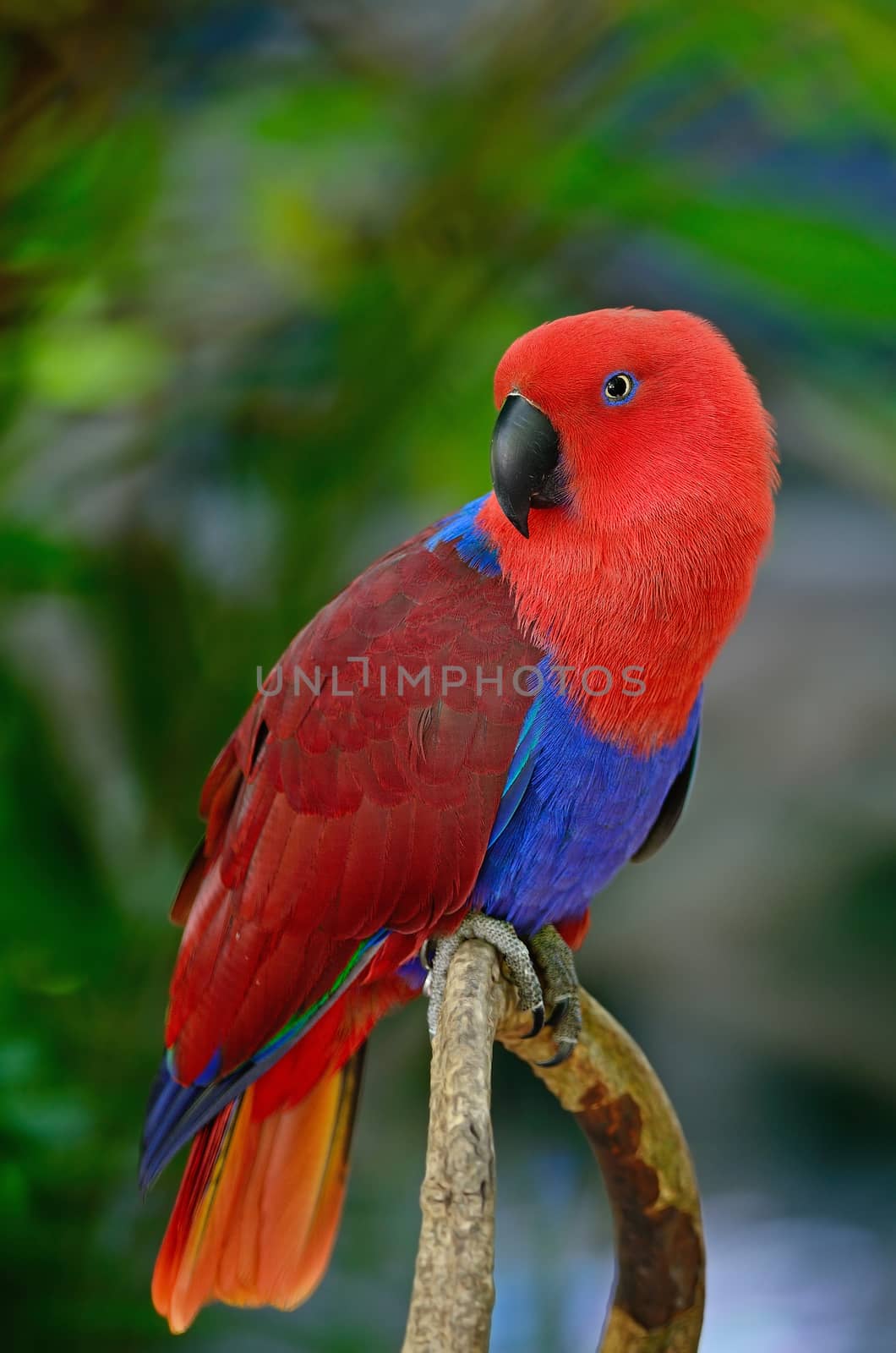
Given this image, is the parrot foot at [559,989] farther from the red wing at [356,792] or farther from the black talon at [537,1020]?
the red wing at [356,792]

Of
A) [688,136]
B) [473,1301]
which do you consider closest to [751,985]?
[688,136]

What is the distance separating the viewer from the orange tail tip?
939 millimetres

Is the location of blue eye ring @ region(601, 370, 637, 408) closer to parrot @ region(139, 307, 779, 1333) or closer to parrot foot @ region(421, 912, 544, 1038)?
parrot @ region(139, 307, 779, 1333)

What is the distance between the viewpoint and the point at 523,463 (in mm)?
781

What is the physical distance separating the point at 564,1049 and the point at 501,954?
92 mm

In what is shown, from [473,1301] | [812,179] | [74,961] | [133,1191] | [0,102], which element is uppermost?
[812,179]

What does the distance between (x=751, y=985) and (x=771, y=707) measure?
0.52 meters

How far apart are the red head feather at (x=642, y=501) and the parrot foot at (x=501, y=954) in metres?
0.17

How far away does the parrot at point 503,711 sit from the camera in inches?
30.8

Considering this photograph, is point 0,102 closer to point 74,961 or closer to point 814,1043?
point 74,961

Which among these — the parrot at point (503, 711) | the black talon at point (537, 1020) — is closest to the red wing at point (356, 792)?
the parrot at point (503, 711)

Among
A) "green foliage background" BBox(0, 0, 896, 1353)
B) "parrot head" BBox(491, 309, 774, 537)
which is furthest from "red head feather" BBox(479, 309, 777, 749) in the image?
"green foliage background" BBox(0, 0, 896, 1353)

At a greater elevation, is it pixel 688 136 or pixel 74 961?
pixel 688 136

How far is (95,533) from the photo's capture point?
1536 millimetres
